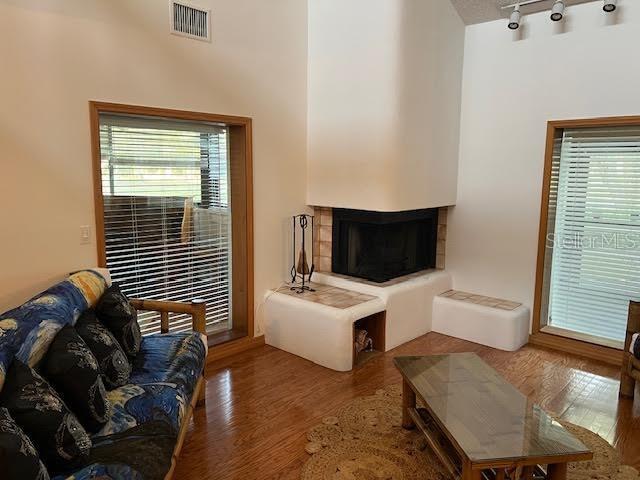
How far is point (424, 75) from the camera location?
13.8 ft

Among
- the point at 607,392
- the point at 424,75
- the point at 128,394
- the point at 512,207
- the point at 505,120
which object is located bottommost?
the point at 607,392

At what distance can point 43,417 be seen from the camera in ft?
5.57

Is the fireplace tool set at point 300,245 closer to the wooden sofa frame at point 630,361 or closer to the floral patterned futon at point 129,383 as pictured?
the floral patterned futon at point 129,383

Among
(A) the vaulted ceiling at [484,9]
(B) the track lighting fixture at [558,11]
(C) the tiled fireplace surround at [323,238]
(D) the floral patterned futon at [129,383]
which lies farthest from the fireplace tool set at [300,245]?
(B) the track lighting fixture at [558,11]

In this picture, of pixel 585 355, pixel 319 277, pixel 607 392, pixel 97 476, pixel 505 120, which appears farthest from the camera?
pixel 319 277

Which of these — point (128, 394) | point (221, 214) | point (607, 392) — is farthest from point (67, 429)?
point (607, 392)

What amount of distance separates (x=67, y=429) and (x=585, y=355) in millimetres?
3989

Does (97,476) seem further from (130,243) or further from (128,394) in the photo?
(130,243)

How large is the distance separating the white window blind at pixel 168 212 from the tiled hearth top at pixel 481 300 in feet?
7.27

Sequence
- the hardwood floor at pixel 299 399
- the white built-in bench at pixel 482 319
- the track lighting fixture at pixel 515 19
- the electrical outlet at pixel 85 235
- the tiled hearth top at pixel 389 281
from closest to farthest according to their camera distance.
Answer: the hardwood floor at pixel 299 399 → the electrical outlet at pixel 85 235 → the track lighting fixture at pixel 515 19 → the white built-in bench at pixel 482 319 → the tiled hearth top at pixel 389 281

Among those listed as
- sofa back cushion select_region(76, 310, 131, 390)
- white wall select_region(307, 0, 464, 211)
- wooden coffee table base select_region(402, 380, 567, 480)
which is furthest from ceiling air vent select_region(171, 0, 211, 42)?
wooden coffee table base select_region(402, 380, 567, 480)

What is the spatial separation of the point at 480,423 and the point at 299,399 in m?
1.48

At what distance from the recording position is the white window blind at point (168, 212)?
3480 mm

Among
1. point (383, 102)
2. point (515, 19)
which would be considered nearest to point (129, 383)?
point (383, 102)
